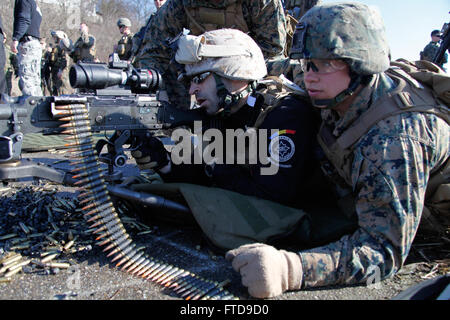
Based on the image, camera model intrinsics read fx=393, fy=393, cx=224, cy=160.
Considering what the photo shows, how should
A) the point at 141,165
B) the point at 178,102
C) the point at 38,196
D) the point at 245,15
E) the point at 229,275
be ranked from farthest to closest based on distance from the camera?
the point at 178,102, the point at 245,15, the point at 38,196, the point at 141,165, the point at 229,275

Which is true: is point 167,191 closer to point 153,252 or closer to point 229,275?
point 153,252

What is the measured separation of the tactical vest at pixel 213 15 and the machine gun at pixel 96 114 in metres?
2.15

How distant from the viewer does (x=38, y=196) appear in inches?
149

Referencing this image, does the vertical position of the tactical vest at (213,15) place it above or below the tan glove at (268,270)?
above

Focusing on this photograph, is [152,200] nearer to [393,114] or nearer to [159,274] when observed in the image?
[159,274]

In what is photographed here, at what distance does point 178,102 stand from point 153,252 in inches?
137

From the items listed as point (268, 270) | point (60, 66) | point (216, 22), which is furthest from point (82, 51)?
point (268, 270)

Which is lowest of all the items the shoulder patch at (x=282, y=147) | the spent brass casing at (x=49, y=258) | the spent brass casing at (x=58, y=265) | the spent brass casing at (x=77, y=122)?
the spent brass casing at (x=58, y=265)

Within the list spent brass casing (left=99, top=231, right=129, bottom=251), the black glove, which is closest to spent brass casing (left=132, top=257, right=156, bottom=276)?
spent brass casing (left=99, top=231, right=129, bottom=251)

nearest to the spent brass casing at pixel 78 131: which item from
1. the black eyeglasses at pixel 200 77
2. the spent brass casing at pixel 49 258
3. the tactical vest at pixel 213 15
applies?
the spent brass casing at pixel 49 258

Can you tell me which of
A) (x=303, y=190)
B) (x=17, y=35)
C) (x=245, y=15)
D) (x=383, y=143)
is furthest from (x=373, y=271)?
(x=17, y=35)

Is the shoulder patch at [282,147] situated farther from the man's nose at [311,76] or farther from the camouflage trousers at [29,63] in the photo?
the camouflage trousers at [29,63]

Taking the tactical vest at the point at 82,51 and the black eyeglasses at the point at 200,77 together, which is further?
the tactical vest at the point at 82,51

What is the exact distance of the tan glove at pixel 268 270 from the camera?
2.13 meters
